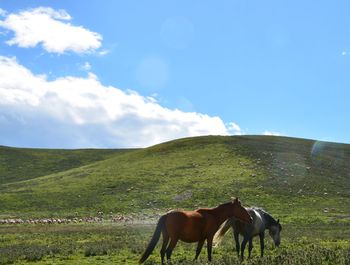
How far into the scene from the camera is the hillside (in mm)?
58500

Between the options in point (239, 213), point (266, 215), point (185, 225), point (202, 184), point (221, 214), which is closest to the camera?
point (185, 225)

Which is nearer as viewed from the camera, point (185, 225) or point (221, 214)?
point (185, 225)

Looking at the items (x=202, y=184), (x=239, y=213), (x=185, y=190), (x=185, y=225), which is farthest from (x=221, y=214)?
(x=202, y=184)

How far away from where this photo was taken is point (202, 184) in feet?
224

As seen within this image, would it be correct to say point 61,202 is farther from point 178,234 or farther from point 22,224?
point 178,234

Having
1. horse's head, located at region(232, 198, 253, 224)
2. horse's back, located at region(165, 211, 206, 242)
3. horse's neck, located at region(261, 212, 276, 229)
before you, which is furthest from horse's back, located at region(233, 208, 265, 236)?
horse's back, located at region(165, 211, 206, 242)

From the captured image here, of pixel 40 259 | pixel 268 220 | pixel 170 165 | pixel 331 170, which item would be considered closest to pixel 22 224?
pixel 40 259

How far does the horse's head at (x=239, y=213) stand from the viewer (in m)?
18.2

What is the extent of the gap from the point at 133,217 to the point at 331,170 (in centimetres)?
4429

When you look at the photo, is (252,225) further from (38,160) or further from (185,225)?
(38,160)

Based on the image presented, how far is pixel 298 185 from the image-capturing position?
6744cm

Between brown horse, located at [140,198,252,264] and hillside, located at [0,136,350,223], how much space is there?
29386 mm

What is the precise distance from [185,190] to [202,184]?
3.97m

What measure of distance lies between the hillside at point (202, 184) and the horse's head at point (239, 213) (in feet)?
93.2
